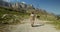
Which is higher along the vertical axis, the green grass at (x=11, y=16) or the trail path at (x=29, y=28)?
the green grass at (x=11, y=16)

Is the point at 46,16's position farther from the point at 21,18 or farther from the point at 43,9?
the point at 21,18

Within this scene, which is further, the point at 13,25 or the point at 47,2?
the point at 47,2

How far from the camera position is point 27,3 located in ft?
9.07

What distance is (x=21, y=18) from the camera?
2.70 metres

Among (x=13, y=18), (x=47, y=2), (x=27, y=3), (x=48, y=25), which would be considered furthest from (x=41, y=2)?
(x=13, y=18)

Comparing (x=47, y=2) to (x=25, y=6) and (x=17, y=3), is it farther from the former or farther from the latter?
(x=17, y=3)

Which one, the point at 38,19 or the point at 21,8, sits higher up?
the point at 21,8

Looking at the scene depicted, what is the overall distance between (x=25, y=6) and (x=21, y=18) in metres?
0.30

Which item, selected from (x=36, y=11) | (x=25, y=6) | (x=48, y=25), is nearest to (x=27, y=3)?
(x=25, y=6)

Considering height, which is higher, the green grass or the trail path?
the green grass

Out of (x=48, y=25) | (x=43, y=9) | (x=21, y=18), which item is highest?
(x=43, y=9)

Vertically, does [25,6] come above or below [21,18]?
above

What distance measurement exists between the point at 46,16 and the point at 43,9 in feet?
0.58

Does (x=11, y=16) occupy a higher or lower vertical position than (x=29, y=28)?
higher
